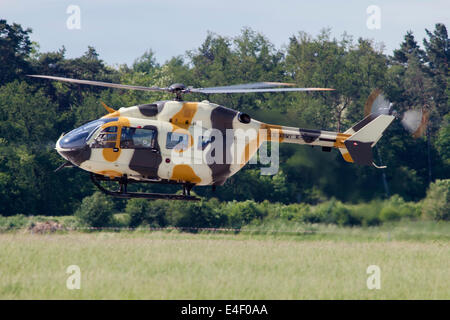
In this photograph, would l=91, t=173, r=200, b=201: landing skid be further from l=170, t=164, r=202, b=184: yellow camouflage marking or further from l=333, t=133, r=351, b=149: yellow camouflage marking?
l=333, t=133, r=351, b=149: yellow camouflage marking

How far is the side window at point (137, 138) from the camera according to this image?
17922mm

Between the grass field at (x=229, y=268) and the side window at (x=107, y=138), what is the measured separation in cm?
296

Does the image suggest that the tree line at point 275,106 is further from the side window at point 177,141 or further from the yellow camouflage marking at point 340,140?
the side window at point 177,141

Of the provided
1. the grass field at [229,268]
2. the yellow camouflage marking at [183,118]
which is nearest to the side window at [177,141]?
the yellow camouflage marking at [183,118]

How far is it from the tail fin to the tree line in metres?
3.36

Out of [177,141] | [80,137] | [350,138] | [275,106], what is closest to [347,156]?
[350,138]

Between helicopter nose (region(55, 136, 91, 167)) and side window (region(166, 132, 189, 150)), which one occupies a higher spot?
side window (region(166, 132, 189, 150))

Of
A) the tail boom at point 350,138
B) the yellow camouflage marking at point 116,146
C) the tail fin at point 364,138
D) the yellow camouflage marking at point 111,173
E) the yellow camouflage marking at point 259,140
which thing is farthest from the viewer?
the tail fin at point 364,138

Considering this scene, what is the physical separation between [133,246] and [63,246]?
2039 millimetres

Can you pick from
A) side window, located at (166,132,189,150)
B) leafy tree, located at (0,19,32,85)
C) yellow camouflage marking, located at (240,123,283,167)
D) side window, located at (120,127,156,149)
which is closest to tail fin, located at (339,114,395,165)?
yellow camouflage marking, located at (240,123,283,167)

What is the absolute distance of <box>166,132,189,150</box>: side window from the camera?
59.1 feet

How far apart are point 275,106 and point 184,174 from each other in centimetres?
2033

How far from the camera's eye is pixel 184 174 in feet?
59.9

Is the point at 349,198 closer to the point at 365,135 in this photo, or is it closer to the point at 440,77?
the point at 365,135
